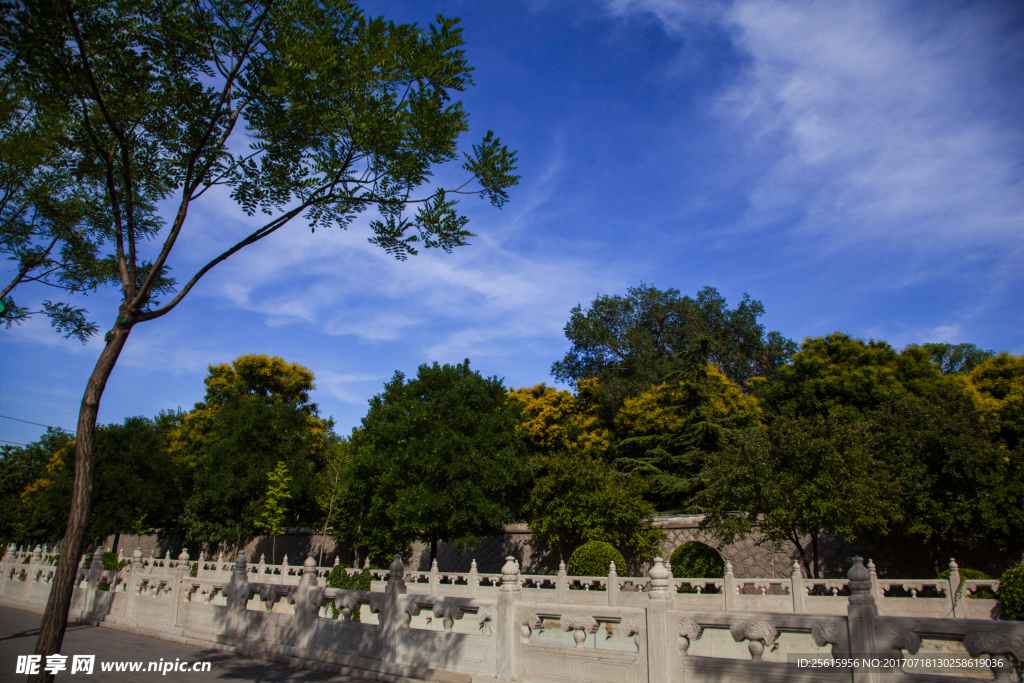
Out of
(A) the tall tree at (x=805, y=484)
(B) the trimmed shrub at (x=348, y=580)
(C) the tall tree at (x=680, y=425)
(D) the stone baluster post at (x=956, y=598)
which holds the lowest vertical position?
(B) the trimmed shrub at (x=348, y=580)

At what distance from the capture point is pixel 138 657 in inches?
343

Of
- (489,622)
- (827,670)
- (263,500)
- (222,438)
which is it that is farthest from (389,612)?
(222,438)

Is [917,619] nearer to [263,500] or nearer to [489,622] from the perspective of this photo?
[489,622]

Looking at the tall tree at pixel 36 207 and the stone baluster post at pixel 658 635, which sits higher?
the tall tree at pixel 36 207

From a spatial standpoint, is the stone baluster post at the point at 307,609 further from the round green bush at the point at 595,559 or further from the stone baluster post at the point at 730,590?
the round green bush at the point at 595,559

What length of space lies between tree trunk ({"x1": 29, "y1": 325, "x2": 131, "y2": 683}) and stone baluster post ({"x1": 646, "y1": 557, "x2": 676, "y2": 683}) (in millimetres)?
5159

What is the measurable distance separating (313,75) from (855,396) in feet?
77.3

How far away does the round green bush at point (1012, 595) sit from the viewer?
33.2 ft

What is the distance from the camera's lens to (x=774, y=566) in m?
17.3

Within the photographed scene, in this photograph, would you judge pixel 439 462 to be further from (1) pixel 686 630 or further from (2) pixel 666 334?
(2) pixel 666 334

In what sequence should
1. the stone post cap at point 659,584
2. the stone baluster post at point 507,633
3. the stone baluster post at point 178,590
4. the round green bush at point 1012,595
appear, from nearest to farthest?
the stone post cap at point 659,584 < the stone baluster post at point 507,633 < the round green bush at point 1012,595 < the stone baluster post at point 178,590

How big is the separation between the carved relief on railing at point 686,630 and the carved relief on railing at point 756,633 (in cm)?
37

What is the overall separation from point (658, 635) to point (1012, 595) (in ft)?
28.4

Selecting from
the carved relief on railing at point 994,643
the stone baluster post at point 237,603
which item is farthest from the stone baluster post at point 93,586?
the carved relief on railing at point 994,643
